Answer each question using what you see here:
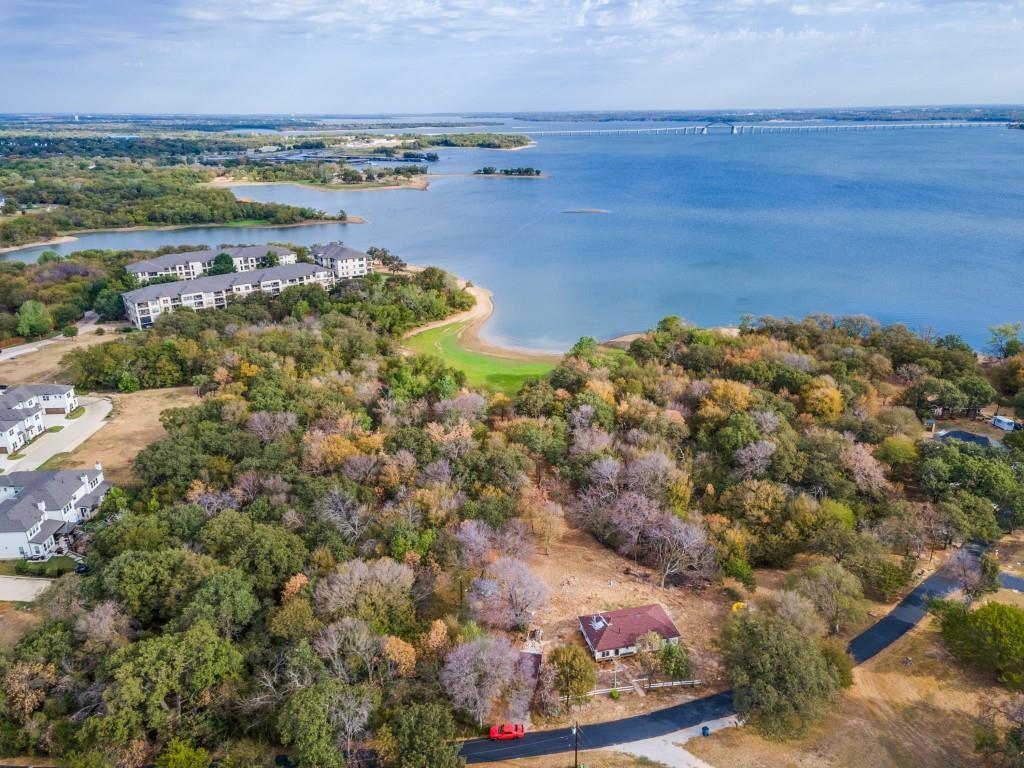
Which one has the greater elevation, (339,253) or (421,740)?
(339,253)

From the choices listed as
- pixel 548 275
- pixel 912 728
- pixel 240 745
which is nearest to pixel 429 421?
pixel 240 745

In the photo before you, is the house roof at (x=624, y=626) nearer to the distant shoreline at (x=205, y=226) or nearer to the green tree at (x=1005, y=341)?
the green tree at (x=1005, y=341)

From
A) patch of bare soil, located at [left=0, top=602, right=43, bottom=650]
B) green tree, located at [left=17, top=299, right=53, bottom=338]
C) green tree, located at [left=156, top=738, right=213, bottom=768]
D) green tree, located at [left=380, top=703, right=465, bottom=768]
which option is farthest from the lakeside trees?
green tree, located at [left=380, top=703, right=465, bottom=768]

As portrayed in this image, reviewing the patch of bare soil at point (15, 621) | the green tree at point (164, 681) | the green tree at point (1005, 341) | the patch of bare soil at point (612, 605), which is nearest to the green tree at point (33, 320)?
the patch of bare soil at point (15, 621)

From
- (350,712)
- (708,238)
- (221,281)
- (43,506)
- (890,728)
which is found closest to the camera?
(350,712)

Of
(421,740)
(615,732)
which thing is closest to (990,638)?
(615,732)

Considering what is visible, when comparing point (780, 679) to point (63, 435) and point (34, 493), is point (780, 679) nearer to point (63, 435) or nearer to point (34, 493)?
point (34, 493)

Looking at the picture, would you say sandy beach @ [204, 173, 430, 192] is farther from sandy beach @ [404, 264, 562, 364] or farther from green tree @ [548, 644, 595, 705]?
green tree @ [548, 644, 595, 705]

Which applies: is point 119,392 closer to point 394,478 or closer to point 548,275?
point 394,478
